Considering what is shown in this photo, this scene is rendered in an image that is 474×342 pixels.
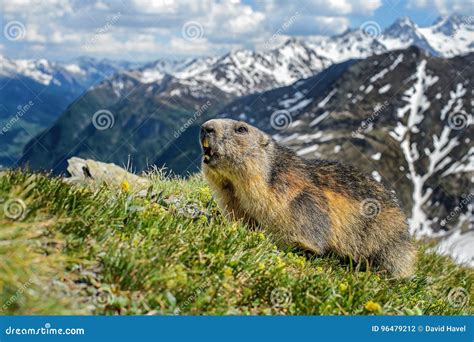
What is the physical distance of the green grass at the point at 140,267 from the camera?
6.19 meters

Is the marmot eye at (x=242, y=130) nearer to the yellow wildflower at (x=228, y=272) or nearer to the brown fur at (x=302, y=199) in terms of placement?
the brown fur at (x=302, y=199)

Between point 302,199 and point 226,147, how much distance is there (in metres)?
1.68

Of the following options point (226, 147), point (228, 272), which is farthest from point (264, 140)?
point (228, 272)

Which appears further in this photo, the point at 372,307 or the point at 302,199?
the point at 302,199

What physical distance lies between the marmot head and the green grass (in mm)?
1336

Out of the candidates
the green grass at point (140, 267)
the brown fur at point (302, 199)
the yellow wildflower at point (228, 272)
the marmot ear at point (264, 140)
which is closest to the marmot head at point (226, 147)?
the brown fur at point (302, 199)

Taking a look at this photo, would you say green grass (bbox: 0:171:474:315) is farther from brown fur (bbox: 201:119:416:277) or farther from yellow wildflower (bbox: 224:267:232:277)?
brown fur (bbox: 201:119:416:277)

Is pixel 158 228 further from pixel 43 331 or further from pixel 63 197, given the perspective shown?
pixel 43 331

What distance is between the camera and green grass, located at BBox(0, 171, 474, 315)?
6.19 metres

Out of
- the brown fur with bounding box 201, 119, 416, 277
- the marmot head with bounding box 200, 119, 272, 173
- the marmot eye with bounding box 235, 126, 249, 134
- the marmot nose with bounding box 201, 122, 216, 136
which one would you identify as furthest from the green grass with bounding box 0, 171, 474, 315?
the marmot eye with bounding box 235, 126, 249, 134

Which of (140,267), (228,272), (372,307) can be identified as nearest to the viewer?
(140,267)

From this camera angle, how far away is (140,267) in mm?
6621

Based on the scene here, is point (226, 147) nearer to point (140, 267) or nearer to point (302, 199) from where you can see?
point (302, 199)

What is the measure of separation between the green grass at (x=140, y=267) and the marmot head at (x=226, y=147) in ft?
4.38
